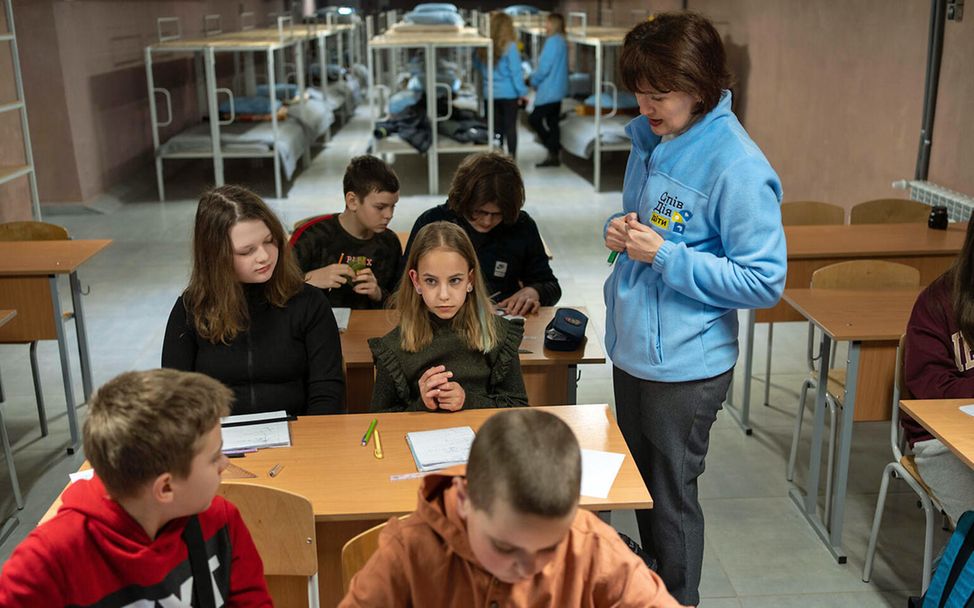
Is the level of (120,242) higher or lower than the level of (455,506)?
lower

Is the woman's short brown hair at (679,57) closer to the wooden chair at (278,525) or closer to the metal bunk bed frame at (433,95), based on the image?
the wooden chair at (278,525)

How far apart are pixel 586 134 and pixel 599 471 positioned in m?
7.85

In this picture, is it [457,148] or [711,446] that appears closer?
[711,446]

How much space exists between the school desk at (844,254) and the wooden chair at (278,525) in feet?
8.79

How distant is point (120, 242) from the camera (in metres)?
7.52

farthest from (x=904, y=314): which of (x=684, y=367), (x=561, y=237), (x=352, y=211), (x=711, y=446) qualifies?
(x=561, y=237)

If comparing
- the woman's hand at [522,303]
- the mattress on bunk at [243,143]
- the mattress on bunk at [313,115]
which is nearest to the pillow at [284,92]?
the mattress on bunk at [313,115]

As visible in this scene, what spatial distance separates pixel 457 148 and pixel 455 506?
26.2 ft

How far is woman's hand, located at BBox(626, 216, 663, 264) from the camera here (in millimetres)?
2324

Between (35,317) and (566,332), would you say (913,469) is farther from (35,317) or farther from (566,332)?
(35,317)

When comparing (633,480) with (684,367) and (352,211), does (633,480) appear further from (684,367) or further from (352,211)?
(352,211)

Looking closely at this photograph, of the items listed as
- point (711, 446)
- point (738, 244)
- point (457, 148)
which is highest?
point (738, 244)

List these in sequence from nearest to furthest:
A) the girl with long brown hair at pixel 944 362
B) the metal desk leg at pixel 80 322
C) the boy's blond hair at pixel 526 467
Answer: the boy's blond hair at pixel 526 467
the girl with long brown hair at pixel 944 362
the metal desk leg at pixel 80 322

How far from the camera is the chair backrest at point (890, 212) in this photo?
4871mm
